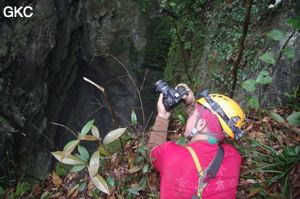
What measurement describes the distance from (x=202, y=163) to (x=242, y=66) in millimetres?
2925

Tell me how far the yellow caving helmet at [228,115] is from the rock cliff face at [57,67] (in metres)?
1.06

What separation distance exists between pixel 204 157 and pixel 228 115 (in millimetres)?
455

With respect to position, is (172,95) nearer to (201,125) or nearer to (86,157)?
(201,125)

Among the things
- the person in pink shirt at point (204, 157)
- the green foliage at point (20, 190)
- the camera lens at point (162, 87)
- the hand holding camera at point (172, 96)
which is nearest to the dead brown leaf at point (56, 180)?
the green foliage at point (20, 190)

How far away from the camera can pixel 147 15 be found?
7754mm

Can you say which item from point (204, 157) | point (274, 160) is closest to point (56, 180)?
point (204, 157)

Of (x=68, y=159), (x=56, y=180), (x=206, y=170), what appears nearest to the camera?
(x=206, y=170)

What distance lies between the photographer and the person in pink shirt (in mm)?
1720

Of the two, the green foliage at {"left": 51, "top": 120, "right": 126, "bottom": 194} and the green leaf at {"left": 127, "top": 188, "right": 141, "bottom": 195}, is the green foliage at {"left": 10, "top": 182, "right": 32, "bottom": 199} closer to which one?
the green foliage at {"left": 51, "top": 120, "right": 126, "bottom": 194}

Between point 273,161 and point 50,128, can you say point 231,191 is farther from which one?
point 50,128

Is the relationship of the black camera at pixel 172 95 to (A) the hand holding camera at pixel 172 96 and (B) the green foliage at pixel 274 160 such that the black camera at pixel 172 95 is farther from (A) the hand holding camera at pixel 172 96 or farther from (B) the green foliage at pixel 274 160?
(B) the green foliage at pixel 274 160

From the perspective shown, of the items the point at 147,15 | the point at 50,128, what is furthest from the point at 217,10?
the point at 50,128

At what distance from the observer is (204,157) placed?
5.97 ft

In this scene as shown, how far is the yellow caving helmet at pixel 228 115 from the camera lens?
1929 millimetres
